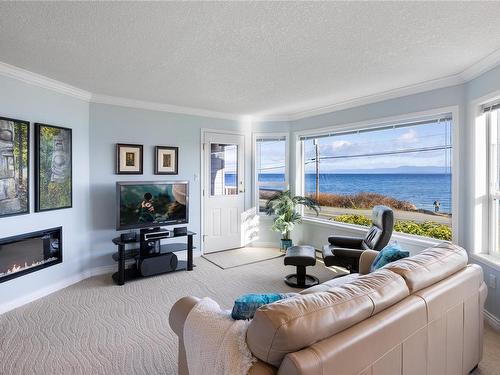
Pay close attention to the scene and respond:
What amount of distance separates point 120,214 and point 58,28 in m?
2.25

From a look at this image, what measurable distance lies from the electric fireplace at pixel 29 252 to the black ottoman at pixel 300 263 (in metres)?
2.75

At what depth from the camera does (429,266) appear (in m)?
1.69

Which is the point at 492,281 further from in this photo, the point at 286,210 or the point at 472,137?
the point at 286,210

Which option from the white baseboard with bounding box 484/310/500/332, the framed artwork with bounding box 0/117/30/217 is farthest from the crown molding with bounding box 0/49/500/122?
the white baseboard with bounding box 484/310/500/332

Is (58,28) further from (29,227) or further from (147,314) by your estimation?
(147,314)

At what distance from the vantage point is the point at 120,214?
3.74 m

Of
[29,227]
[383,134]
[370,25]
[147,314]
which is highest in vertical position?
[370,25]

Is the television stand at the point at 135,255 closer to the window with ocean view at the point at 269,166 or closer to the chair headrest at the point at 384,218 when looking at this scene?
the window with ocean view at the point at 269,166

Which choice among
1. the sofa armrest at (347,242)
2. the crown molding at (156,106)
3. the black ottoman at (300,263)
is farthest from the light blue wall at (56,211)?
the sofa armrest at (347,242)

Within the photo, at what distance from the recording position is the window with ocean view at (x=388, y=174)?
349 centimetres

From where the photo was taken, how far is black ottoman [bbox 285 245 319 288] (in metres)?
3.34

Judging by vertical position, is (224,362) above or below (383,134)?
below

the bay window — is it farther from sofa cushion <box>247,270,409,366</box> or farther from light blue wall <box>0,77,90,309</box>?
light blue wall <box>0,77,90,309</box>

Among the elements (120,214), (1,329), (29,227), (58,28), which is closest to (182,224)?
(120,214)
